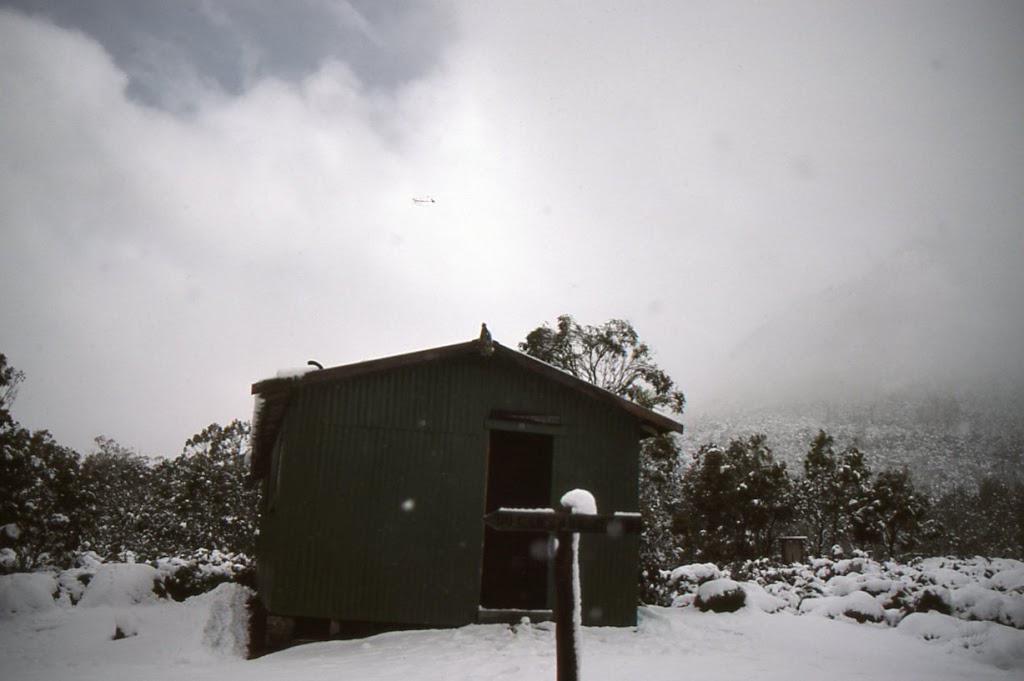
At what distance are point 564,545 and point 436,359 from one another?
6.49 m

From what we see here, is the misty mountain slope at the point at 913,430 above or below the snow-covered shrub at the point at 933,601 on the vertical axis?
above

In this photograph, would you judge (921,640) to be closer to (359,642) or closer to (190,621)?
(359,642)

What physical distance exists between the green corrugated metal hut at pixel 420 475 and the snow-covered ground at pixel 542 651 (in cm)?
67

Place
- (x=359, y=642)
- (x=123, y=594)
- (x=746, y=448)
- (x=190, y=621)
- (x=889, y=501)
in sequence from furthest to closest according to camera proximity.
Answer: (x=746, y=448), (x=889, y=501), (x=123, y=594), (x=190, y=621), (x=359, y=642)

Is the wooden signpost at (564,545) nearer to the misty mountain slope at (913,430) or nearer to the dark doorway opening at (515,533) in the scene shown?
the dark doorway opening at (515,533)

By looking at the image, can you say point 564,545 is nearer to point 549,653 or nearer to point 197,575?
point 549,653

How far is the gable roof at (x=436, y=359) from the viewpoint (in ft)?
33.8

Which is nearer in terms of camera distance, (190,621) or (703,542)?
(190,621)

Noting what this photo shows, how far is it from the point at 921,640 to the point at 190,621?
503 inches

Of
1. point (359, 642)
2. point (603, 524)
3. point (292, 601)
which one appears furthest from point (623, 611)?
point (603, 524)

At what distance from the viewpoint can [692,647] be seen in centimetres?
976

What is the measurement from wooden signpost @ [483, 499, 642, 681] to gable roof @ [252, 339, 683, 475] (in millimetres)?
6209

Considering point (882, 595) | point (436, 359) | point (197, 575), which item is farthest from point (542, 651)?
point (197, 575)

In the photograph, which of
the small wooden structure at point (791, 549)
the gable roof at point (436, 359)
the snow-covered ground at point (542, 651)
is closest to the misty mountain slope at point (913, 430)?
the small wooden structure at point (791, 549)
